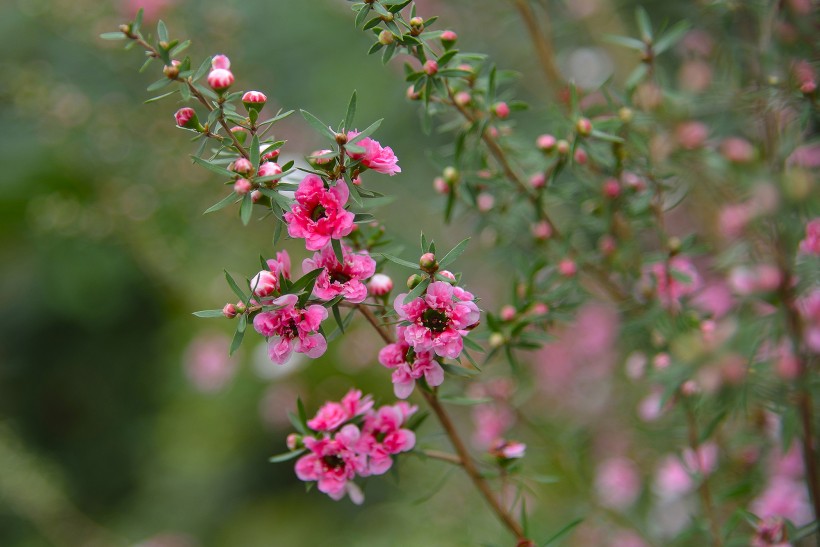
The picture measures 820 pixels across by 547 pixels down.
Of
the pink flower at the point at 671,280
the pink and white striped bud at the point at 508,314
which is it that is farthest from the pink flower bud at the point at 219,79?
the pink flower at the point at 671,280

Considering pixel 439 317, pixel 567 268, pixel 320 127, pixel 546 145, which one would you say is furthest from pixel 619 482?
pixel 320 127

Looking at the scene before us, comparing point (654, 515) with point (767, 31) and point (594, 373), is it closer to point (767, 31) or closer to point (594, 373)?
point (594, 373)

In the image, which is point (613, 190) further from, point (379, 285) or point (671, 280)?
point (379, 285)

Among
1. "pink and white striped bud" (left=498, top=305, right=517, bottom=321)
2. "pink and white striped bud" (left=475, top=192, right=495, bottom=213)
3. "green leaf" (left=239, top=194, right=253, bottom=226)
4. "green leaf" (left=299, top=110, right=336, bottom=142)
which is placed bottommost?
"pink and white striped bud" (left=498, top=305, right=517, bottom=321)

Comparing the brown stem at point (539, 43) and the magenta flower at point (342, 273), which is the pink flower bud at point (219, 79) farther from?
the brown stem at point (539, 43)

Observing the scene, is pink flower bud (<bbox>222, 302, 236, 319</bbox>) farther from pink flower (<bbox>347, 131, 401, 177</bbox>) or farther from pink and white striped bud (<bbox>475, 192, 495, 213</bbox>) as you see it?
pink and white striped bud (<bbox>475, 192, 495, 213</bbox>)

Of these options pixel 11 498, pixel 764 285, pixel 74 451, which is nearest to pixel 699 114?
pixel 764 285

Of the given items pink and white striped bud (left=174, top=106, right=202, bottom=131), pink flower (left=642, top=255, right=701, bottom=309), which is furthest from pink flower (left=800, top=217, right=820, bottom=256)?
pink and white striped bud (left=174, top=106, right=202, bottom=131)

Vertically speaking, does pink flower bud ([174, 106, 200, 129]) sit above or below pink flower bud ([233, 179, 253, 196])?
above
